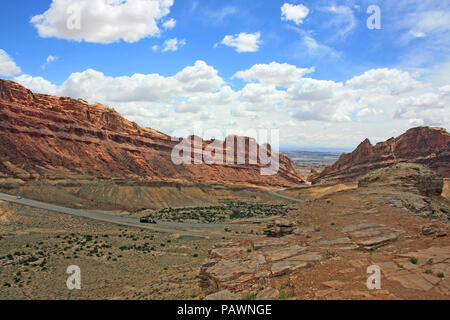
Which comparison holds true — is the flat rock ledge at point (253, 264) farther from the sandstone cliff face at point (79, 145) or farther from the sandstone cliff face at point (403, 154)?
the sandstone cliff face at point (403, 154)

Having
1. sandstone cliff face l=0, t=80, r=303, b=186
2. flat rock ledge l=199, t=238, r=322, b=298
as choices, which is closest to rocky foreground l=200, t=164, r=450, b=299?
flat rock ledge l=199, t=238, r=322, b=298

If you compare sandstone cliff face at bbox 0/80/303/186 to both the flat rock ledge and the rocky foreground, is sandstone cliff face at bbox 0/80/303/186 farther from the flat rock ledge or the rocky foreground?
the rocky foreground

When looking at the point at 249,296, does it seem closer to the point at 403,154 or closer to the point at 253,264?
the point at 253,264

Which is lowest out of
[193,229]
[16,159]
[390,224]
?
[193,229]
